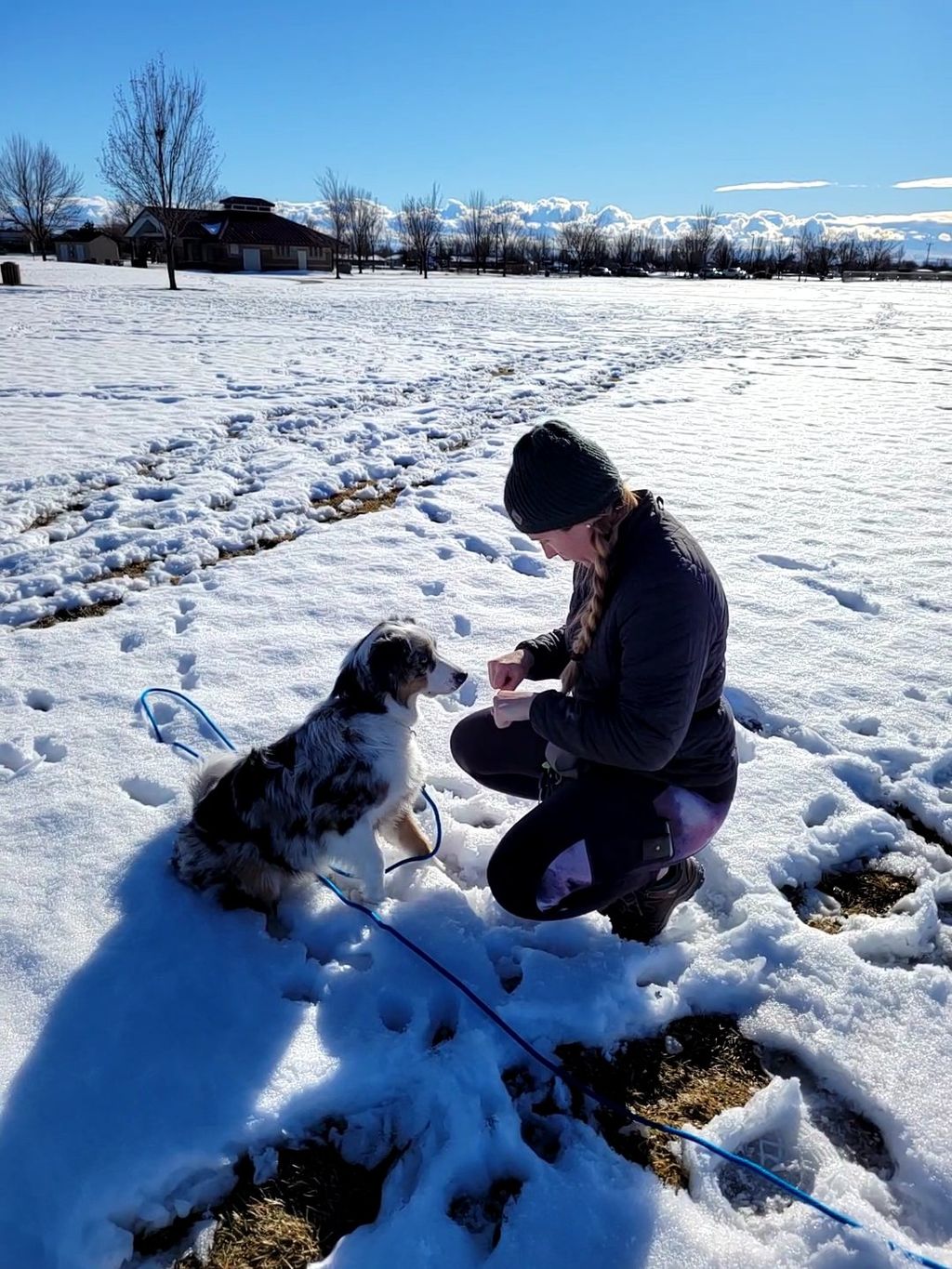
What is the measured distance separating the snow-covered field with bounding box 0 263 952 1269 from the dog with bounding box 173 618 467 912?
0.57 ft

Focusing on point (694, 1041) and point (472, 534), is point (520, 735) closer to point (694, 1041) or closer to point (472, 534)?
point (694, 1041)

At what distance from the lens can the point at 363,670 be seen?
10.5ft

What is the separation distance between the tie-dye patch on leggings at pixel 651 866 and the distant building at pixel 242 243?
239ft

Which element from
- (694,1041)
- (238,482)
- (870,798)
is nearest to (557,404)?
(238,482)

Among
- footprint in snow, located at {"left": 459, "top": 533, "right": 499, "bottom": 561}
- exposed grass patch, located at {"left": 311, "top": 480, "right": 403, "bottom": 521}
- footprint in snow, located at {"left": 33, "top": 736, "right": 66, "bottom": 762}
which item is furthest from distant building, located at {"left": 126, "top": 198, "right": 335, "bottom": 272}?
footprint in snow, located at {"left": 33, "top": 736, "right": 66, "bottom": 762}

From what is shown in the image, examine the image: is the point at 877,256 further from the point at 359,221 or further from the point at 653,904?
the point at 653,904

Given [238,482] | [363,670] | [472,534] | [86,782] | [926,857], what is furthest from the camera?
[238,482]

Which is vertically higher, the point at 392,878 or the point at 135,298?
the point at 135,298

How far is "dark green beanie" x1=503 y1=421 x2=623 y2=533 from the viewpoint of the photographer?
252 centimetres

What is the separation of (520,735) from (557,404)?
959 cm

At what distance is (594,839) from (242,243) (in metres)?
73.3

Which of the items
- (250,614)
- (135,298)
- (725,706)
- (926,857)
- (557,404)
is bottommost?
(926,857)

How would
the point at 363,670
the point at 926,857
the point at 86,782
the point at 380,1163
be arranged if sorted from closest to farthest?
the point at 380,1163 < the point at 363,670 < the point at 926,857 < the point at 86,782

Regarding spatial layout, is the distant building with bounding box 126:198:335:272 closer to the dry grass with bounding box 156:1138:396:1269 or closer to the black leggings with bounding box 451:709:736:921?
the black leggings with bounding box 451:709:736:921
